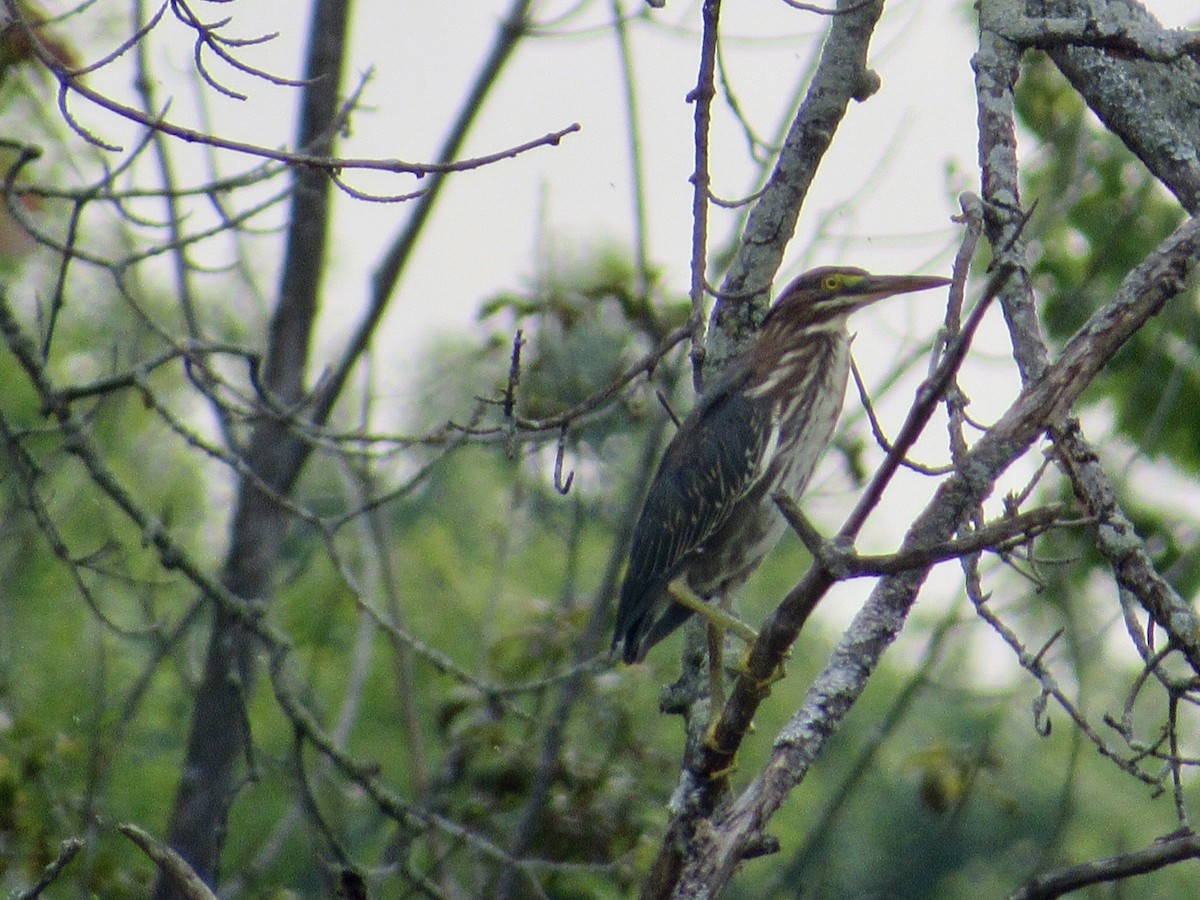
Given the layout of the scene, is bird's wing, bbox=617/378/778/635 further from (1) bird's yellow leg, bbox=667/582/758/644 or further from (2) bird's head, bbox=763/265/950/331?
(2) bird's head, bbox=763/265/950/331

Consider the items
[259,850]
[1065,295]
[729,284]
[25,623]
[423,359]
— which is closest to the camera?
[729,284]

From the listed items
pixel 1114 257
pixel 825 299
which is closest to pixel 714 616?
pixel 825 299

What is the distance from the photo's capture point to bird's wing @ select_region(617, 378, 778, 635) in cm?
443

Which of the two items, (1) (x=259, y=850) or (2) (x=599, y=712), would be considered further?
(1) (x=259, y=850)

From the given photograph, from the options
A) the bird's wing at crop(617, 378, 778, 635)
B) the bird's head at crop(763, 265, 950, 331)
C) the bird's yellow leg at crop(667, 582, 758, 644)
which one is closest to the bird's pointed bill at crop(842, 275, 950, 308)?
the bird's head at crop(763, 265, 950, 331)

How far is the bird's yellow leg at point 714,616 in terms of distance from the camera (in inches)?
153

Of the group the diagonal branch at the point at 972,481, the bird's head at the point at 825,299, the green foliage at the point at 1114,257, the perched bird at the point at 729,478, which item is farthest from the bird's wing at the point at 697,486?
the green foliage at the point at 1114,257

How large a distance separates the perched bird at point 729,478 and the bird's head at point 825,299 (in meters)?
0.11

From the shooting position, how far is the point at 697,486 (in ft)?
14.8

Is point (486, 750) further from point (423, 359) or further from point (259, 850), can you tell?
point (423, 359)

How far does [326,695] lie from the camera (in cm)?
794

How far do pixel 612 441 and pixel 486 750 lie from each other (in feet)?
7.28

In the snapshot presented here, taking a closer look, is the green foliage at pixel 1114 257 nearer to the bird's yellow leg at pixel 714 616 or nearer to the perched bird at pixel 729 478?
the perched bird at pixel 729 478

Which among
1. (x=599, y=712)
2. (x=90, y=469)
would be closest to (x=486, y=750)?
(x=599, y=712)
